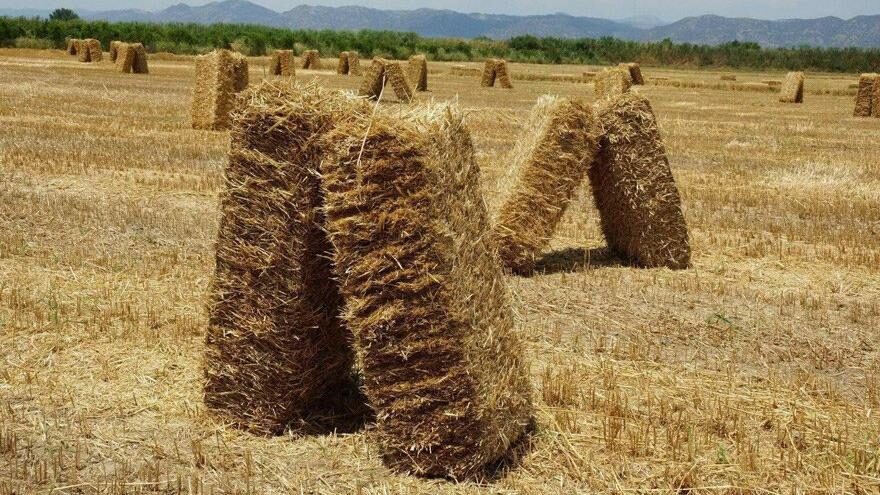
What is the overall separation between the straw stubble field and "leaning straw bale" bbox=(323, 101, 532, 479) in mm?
219

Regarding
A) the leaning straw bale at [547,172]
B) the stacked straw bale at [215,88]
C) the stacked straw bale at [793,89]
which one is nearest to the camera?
the leaning straw bale at [547,172]

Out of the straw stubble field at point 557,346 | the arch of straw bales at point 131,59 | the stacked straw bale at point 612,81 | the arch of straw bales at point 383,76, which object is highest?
the stacked straw bale at point 612,81

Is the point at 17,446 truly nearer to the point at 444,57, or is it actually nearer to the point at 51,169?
the point at 51,169

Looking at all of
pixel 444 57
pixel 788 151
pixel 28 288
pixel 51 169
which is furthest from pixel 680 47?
pixel 28 288

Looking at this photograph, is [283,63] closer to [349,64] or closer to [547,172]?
[349,64]

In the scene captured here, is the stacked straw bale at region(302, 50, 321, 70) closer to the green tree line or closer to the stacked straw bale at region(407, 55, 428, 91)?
the green tree line

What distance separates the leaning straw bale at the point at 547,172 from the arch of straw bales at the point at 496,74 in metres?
27.2

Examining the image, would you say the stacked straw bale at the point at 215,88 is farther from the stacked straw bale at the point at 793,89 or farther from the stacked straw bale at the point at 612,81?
the stacked straw bale at the point at 793,89

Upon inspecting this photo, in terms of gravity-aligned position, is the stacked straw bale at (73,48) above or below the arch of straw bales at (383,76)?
below

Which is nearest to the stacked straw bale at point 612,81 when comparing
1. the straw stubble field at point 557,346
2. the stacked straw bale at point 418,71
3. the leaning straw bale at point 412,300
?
the stacked straw bale at point 418,71

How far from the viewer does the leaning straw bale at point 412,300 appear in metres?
5.08

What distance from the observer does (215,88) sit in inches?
727

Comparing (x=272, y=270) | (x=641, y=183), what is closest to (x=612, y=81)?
(x=641, y=183)

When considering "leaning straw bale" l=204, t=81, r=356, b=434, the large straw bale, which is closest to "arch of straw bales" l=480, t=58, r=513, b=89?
the large straw bale
